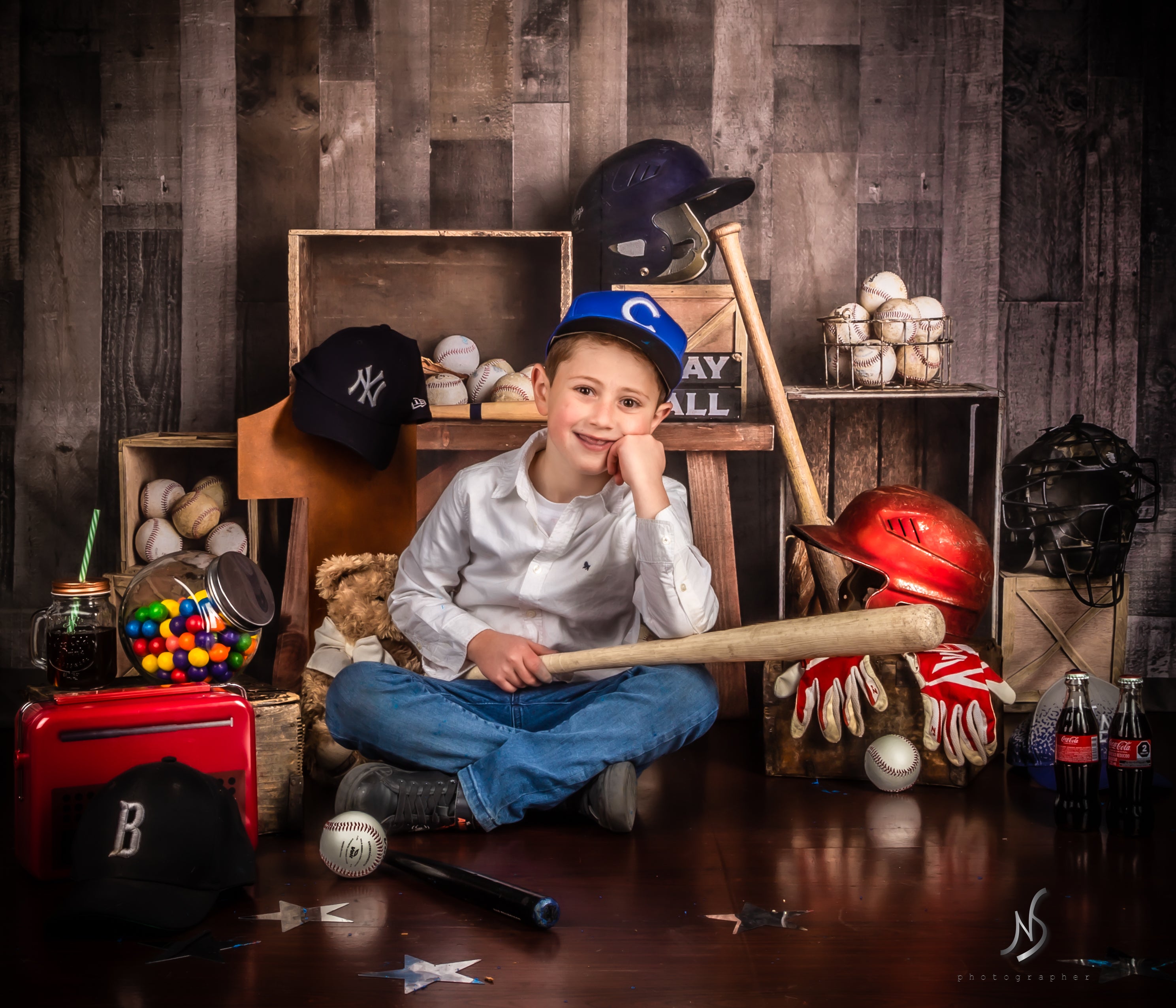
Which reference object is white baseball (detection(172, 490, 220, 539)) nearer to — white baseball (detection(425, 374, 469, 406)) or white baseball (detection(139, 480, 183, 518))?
white baseball (detection(139, 480, 183, 518))

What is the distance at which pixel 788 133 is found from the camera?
312 cm

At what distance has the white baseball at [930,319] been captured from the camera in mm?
2850

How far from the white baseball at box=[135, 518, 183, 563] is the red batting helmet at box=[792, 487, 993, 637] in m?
1.64

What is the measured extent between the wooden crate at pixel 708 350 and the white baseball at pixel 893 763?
1041 millimetres

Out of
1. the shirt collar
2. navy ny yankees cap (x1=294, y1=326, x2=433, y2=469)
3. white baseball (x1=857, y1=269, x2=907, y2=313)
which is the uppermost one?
white baseball (x1=857, y1=269, x2=907, y2=313)

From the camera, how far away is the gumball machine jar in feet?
6.02

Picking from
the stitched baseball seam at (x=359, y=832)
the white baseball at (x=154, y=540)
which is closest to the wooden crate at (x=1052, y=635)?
the stitched baseball seam at (x=359, y=832)

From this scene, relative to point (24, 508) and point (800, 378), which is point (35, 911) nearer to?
point (24, 508)

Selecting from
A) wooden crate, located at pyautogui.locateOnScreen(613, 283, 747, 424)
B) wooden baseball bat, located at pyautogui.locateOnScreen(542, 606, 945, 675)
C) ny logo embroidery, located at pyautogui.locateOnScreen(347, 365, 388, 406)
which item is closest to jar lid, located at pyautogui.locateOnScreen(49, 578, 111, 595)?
wooden baseball bat, located at pyautogui.locateOnScreen(542, 606, 945, 675)

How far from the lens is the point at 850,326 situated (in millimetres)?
2895

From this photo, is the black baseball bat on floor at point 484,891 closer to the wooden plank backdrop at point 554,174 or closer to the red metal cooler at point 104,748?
the red metal cooler at point 104,748

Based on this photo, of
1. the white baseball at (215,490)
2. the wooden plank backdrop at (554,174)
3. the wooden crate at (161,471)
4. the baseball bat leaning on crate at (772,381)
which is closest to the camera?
the baseball bat leaning on crate at (772,381)
